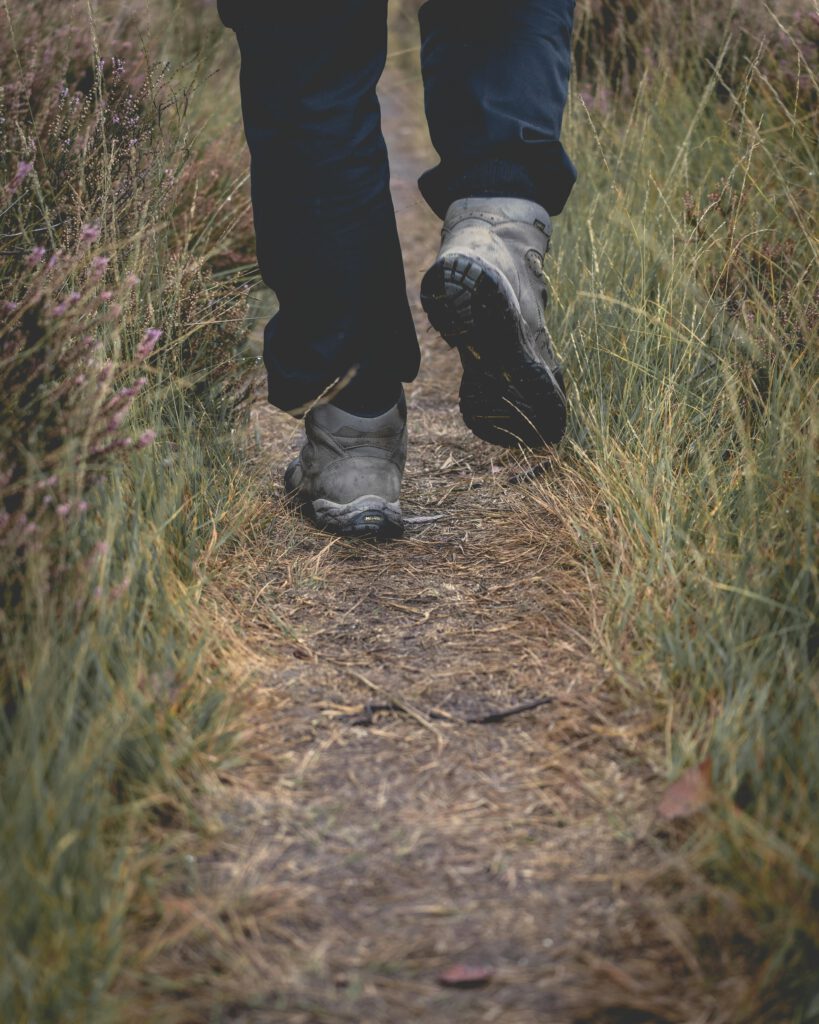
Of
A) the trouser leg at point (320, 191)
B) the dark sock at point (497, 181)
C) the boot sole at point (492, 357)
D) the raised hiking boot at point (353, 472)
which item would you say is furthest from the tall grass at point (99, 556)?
the dark sock at point (497, 181)

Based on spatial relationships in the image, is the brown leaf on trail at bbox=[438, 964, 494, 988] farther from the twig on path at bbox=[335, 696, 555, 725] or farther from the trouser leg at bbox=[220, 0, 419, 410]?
the trouser leg at bbox=[220, 0, 419, 410]

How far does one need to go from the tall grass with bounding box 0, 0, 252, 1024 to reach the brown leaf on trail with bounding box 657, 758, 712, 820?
577mm

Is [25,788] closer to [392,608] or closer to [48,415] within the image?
[48,415]

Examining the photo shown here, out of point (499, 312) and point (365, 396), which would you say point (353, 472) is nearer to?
point (365, 396)

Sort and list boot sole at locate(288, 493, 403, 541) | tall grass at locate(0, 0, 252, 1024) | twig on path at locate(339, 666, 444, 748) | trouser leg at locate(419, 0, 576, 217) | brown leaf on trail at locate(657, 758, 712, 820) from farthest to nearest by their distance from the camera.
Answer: boot sole at locate(288, 493, 403, 541) → trouser leg at locate(419, 0, 576, 217) → twig on path at locate(339, 666, 444, 748) → brown leaf on trail at locate(657, 758, 712, 820) → tall grass at locate(0, 0, 252, 1024)

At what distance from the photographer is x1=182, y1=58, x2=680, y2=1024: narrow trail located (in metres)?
1.17

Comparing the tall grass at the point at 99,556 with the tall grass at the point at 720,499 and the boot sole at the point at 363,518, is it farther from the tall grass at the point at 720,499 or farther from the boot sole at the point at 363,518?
the tall grass at the point at 720,499

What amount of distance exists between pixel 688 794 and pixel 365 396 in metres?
1.12

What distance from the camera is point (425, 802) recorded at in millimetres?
1449

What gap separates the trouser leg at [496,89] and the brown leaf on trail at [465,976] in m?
1.36

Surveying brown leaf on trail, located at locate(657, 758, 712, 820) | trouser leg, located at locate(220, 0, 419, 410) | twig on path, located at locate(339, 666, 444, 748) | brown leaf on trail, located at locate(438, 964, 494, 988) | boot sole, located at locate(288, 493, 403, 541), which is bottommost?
boot sole, located at locate(288, 493, 403, 541)

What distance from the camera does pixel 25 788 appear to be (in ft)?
3.91

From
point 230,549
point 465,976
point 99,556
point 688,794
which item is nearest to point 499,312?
point 230,549

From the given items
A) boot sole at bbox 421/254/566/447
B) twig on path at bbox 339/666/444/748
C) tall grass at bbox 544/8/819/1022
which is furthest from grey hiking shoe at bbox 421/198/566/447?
twig on path at bbox 339/666/444/748
